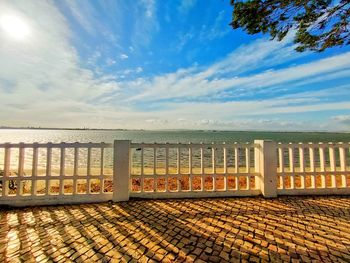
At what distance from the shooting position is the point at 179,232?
3443mm

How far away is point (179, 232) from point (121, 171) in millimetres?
2355

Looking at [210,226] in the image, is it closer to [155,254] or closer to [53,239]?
[155,254]

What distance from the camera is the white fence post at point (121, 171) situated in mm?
5109

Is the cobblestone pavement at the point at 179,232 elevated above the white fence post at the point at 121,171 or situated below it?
below

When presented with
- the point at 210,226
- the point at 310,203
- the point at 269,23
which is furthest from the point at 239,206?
the point at 269,23

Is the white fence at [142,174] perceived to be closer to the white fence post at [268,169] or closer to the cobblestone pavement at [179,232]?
the white fence post at [268,169]

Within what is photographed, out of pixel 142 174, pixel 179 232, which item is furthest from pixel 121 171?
pixel 179 232

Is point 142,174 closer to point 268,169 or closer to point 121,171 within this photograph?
point 121,171

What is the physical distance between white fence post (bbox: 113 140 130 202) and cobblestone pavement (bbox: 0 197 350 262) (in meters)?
0.29

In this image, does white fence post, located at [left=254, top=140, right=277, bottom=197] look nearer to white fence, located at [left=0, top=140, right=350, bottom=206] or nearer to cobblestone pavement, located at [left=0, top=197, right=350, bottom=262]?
white fence, located at [left=0, top=140, right=350, bottom=206]

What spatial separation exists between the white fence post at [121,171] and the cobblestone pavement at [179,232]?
29 cm

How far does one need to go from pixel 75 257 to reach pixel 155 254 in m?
1.09

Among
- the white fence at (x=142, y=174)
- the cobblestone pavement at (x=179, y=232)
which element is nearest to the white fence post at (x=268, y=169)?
the white fence at (x=142, y=174)

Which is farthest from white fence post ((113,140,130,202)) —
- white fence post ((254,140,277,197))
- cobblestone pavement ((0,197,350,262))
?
white fence post ((254,140,277,197))
